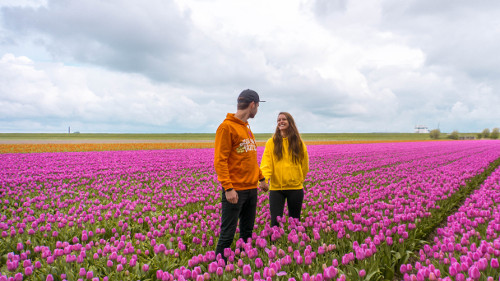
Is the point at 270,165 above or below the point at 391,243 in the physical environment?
above

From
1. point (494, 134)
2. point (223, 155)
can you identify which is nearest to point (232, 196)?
point (223, 155)

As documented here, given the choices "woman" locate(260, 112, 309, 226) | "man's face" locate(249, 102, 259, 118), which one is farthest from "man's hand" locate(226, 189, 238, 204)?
"woman" locate(260, 112, 309, 226)

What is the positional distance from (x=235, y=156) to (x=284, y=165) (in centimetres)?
132

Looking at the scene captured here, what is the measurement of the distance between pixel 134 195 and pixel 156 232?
13.5ft

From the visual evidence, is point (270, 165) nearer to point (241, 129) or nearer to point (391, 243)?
point (241, 129)

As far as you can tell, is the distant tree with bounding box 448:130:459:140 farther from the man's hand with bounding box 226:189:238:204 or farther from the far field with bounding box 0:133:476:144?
the man's hand with bounding box 226:189:238:204

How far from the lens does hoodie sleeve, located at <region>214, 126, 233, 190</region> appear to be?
3533 millimetres

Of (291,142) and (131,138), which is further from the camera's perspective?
(131,138)

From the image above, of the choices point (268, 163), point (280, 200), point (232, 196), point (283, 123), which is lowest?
point (280, 200)

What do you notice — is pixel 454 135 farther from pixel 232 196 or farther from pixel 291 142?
pixel 232 196

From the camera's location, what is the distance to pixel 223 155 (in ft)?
11.7

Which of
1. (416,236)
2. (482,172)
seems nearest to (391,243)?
(416,236)

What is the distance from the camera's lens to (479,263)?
3.09 m

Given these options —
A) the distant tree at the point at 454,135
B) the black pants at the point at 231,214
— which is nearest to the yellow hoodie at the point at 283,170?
the black pants at the point at 231,214
